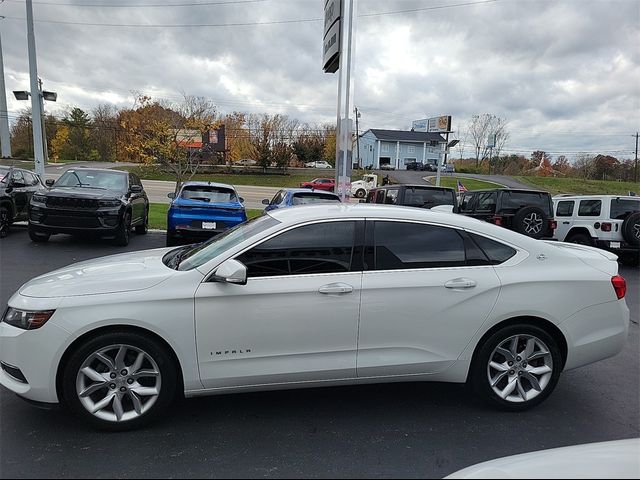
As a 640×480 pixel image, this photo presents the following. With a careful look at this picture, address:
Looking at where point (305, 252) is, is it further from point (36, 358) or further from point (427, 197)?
point (427, 197)

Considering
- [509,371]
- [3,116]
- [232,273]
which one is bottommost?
[509,371]

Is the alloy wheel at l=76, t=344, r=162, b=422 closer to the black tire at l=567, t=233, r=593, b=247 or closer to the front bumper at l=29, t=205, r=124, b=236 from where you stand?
the front bumper at l=29, t=205, r=124, b=236

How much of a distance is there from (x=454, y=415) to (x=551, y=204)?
10.0 meters

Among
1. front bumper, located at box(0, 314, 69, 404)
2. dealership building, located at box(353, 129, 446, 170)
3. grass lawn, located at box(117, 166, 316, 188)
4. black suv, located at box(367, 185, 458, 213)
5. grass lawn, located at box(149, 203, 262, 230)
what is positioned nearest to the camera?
front bumper, located at box(0, 314, 69, 404)

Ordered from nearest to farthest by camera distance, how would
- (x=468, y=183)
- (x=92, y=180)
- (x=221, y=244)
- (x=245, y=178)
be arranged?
1. (x=221, y=244)
2. (x=92, y=180)
3. (x=468, y=183)
4. (x=245, y=178)

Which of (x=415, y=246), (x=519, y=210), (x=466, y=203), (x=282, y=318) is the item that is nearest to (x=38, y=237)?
(x=282, y=318)

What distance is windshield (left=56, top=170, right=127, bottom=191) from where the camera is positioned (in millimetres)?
10414

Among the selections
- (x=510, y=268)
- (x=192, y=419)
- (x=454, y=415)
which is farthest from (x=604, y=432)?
(x=192, y=419)

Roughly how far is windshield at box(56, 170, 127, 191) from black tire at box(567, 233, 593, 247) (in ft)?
36.7

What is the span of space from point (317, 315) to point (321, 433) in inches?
31.5

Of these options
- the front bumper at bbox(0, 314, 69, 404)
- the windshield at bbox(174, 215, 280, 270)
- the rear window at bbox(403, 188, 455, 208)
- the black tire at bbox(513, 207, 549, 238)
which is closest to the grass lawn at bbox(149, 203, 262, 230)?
the rear window at bbox(403, 188, 455, 208)

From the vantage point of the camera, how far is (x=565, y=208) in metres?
12.4

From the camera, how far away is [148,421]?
10.2ft

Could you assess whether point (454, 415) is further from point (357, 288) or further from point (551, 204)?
point (551, 204)
